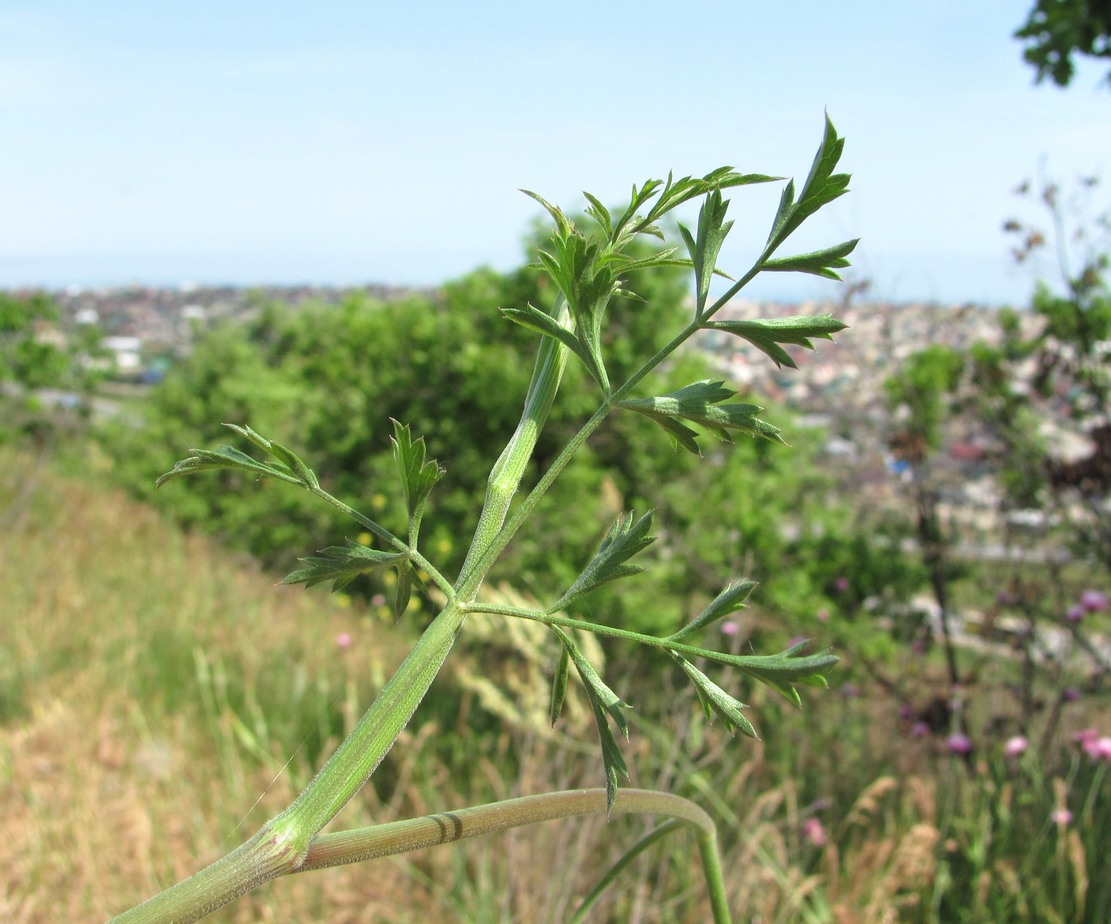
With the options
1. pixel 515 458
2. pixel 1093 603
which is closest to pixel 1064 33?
pixel 1093 603

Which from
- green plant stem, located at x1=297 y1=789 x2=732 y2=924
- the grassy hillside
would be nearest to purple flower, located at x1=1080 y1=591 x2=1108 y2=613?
the grassy hillside

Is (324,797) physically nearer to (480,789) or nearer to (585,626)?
(585,626)

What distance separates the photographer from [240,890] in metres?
0.36

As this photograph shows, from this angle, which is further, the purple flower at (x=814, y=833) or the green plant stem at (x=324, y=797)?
the purple flower at (x=814, y=833)

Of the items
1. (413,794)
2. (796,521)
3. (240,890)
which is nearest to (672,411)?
(240,890)

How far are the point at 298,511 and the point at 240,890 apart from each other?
26.6ft

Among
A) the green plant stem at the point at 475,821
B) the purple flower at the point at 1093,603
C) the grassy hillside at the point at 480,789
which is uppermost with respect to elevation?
the green plant stem at the point at 475,821

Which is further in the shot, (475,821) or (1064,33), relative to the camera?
(1064,33)

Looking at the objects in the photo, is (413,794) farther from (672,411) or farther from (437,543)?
(672,411)

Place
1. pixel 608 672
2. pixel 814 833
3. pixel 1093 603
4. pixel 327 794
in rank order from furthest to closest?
pixel 608 672
pixel 1093 603
pixel 814 833
pixel 327 794

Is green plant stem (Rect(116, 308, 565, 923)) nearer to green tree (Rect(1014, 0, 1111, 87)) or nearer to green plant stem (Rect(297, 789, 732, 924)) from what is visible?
green plant stem (Rect(297, 789, 732, 924))

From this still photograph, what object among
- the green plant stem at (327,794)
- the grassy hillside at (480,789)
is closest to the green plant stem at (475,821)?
the green plant stem at (327,794)

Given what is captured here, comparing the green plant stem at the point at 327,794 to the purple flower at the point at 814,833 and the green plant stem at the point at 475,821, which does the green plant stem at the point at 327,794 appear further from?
the purple flower at the point at 814,833

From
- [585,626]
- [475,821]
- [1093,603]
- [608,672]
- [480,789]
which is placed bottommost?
[480,789]
